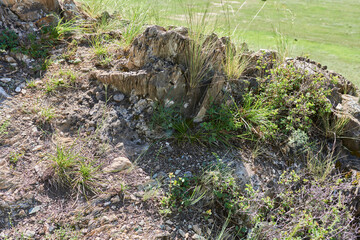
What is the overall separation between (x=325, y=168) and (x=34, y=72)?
142 inches

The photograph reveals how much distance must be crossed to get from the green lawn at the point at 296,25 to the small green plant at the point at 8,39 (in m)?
1.72

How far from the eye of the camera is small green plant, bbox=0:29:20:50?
11.7ft

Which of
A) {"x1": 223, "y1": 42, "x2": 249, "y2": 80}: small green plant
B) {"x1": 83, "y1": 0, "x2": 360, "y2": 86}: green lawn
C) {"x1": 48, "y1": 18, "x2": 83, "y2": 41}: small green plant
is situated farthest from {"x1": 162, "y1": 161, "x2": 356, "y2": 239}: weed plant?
{"x1": 48, "y1": 18, "x2": 83, "y2": 41}: small green plant

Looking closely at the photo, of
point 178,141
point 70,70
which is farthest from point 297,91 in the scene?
point 70,70

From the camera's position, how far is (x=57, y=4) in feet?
13.7

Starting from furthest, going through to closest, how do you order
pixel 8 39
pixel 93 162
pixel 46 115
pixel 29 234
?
1. pixel 8 39
2. pixel 46 115
3. pixel 93 162
4. pixel 29 234

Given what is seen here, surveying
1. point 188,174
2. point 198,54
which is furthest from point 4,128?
point 198,54

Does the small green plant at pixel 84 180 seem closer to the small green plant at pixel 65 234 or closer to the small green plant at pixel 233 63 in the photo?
the small green plant at pixel 65 234

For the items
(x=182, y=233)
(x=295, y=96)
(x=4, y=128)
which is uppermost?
(x=295, y=96)

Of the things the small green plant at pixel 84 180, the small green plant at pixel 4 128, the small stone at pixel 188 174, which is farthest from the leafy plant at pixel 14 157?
the small stone at pixel 188 174

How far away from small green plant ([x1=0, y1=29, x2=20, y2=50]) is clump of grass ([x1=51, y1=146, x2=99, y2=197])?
1820mm

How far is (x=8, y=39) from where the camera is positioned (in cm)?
361

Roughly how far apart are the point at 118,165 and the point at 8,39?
2275mm

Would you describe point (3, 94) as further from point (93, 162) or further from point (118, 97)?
point (93, 162)
